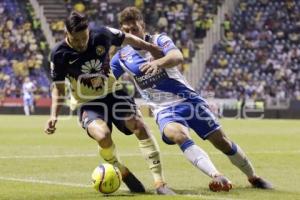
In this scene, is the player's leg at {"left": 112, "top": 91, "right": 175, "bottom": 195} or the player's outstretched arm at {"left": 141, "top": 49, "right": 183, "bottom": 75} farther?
the player's leg at {"left": 112, "top": 91, "right": 175, "bottom": 195}

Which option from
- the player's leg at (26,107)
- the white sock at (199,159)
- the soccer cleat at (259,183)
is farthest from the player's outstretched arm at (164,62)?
the player's leg at (26,107)

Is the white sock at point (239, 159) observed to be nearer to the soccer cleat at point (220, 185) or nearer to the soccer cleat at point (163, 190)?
the soccer cleat at point (163, 190)

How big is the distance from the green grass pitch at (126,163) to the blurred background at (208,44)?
19228 millimetres

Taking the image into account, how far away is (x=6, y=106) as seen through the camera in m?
44.9

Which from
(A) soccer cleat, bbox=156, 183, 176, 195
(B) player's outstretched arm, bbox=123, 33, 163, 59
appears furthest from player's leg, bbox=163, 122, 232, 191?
(B) player's outstretched arm, bbox=123, 33, 163, 59

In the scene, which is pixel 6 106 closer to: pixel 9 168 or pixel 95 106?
pixel 9 168

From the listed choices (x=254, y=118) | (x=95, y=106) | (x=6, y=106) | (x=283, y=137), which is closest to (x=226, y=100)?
(x=254, y=118)

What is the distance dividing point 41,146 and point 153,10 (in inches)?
1118

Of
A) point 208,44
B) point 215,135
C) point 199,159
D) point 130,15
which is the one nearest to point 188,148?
point 199,159

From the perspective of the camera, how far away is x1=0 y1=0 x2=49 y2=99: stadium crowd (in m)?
44.4

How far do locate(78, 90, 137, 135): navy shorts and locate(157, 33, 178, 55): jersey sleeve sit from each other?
2.79ft

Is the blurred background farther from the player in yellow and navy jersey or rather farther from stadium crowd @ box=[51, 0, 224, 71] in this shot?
the player in yellow and navy jersey

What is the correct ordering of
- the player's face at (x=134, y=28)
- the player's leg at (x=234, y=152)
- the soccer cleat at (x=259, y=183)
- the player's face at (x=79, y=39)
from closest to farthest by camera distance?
the player's face at (x=79, y=39) → the player's face at (x=134, y=28) → the player's leg at (x=234, y=152) → the soccer cleat at (x=259, y=183)

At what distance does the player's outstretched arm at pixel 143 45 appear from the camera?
938cm
